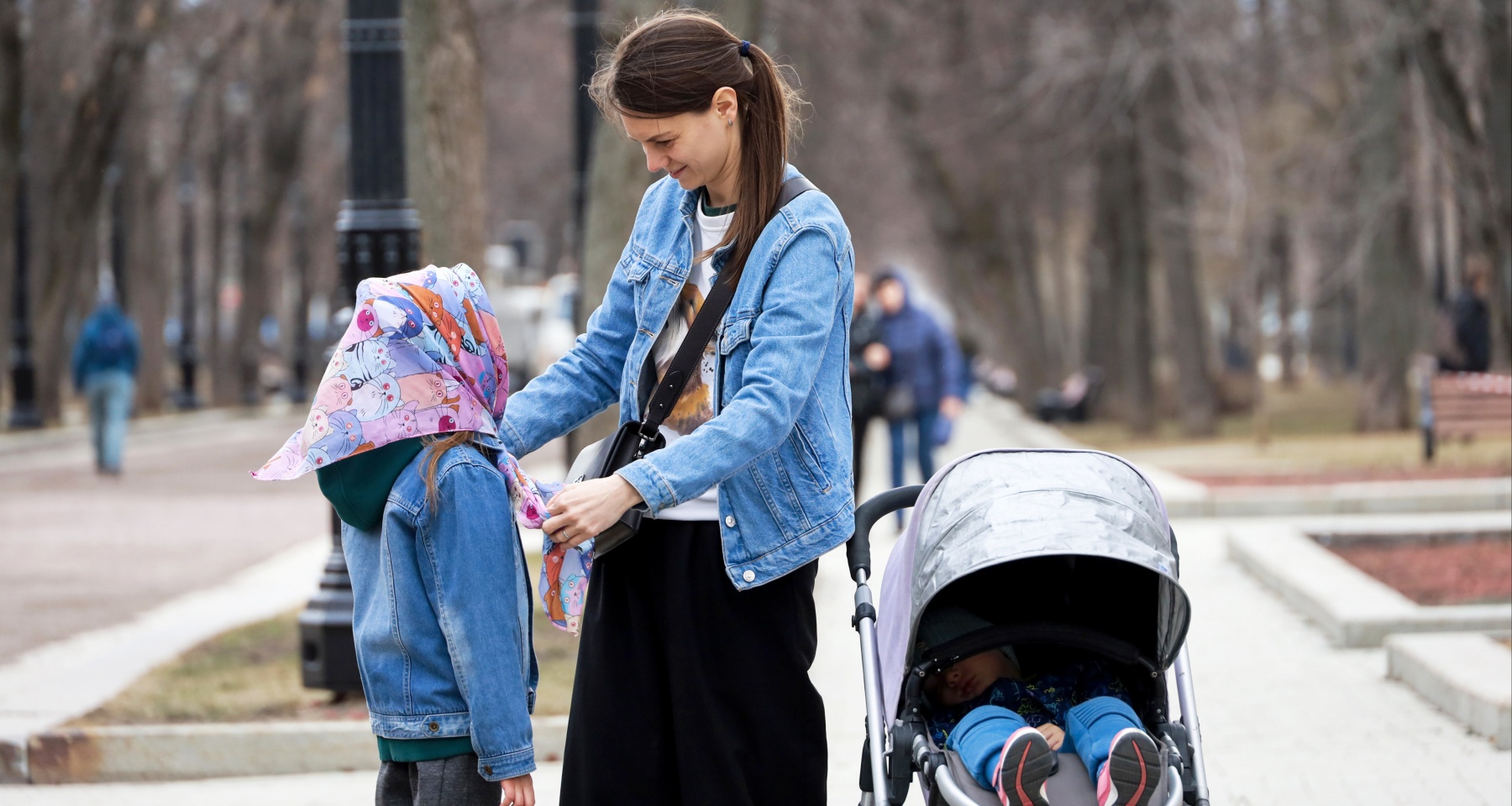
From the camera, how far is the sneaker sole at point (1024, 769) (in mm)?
3268

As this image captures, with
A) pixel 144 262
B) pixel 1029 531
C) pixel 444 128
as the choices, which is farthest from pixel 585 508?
pixel 144 262

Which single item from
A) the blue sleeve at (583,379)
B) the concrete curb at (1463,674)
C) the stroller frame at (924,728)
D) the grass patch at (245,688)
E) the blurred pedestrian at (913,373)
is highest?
the blue sleeve at (583,379)

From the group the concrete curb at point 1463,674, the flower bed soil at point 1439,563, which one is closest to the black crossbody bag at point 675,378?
the concrete curb at point 1463,674

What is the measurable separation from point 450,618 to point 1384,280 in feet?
67.0

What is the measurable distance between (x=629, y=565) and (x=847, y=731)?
3.19 metres

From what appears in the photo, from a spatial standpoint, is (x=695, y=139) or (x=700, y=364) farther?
(x=700, y=364)

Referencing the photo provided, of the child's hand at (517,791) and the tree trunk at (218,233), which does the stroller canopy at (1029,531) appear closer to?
the child's hand at (517,791)

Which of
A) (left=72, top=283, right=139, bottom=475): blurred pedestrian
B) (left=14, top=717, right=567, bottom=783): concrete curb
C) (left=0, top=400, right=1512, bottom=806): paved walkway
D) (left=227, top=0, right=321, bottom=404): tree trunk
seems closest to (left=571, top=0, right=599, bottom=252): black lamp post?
(left=0, top=400, right=1512, bottom=806): paved walkway

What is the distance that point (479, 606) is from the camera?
3.19m

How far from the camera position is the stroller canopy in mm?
3379

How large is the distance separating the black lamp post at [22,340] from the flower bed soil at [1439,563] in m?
18.7

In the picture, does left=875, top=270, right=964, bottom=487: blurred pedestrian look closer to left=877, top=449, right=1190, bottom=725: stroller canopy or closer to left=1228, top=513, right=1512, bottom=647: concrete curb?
left=1228, top=513, right=1512, bottom=647: concrete curb

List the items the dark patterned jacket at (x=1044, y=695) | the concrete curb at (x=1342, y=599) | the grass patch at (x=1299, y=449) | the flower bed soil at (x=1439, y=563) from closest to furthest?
the dark patterned jacket at (x=1044, y=695)
the concrete curb at (x=1342, y=599)
the flower bed soil at (x=1439, y=563)
the grass patch at (x=1299, y=449)

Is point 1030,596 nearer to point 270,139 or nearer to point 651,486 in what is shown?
point 651,486
